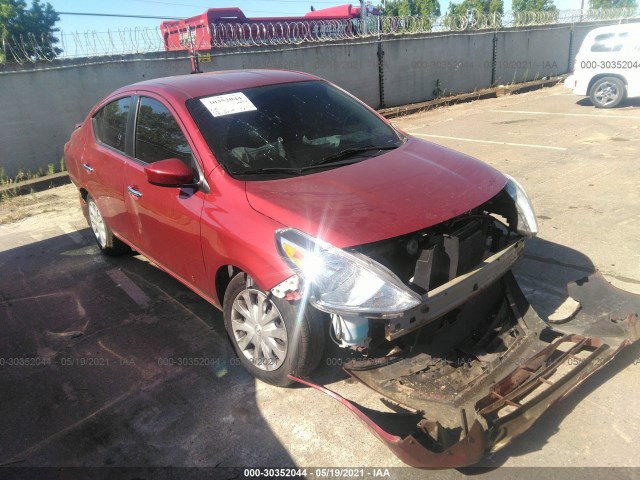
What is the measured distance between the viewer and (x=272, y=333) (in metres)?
2.90

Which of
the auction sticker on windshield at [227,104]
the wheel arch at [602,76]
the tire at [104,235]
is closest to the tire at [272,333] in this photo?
the auction sticker on windshield at [227,104]

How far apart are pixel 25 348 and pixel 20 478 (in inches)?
55.6

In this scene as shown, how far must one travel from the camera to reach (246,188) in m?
2.99

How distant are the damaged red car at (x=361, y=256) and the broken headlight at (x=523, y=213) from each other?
12 millimetres

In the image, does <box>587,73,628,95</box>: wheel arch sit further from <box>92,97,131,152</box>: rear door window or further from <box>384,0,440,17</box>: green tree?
<box>384,0,440,17</box>: green tree

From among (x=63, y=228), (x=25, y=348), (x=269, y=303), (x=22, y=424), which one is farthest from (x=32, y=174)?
(x=269, y=303)

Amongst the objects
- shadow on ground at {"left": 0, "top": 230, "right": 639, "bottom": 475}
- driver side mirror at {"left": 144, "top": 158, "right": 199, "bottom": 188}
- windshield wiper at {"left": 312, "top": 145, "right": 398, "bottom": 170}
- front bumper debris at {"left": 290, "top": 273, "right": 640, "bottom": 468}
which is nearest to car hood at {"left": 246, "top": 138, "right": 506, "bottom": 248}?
windshield wiper at {"left": 312, "top": 145, "right": 398, "bottom": 170}

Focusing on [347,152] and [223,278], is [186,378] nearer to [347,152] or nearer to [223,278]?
[223,278]

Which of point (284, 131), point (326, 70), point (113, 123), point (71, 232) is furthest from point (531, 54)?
point (284, 131)

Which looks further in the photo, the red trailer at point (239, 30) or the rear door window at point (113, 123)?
the red trailer at point (239, 30)

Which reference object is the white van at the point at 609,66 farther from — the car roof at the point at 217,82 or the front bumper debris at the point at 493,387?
the front bumper debris at the point at 493,387

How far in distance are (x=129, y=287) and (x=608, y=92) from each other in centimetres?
1162

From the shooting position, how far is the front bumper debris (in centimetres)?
226

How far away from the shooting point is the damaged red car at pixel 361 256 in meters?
2.46
